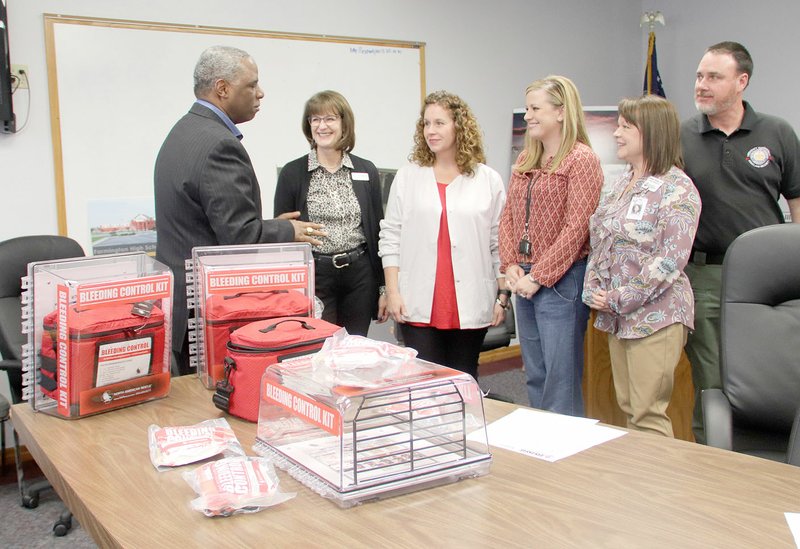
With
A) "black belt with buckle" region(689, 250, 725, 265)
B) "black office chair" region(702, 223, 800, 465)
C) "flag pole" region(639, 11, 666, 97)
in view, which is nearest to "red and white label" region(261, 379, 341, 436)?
"black office chair" region(702, 223, 800, 465)

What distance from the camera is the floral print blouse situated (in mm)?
2371

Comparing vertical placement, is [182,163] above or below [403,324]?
above

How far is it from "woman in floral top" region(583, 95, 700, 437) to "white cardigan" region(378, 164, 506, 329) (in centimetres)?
44

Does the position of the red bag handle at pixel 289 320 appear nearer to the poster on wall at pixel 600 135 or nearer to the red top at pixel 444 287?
the red top at pixel 444 287

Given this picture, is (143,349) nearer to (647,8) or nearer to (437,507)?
(437,507)

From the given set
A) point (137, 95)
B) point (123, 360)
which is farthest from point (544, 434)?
point (137, 95)

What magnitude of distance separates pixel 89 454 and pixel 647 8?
5.45 metres

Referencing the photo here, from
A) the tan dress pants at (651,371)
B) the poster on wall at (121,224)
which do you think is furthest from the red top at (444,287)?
the poster on wall at (121,224)

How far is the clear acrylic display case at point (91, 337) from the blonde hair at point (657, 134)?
1627 millimetres

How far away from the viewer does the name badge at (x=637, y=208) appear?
95.0 inches

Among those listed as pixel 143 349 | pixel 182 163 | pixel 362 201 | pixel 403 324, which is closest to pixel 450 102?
pixel 362 201

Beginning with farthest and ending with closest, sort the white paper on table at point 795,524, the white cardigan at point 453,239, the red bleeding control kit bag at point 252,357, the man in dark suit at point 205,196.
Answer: the white cardigan at point 453,239 → the man in dark suit at point 205,196 → the red bleeding control kit bag at point 252,357 → the white paper on table at point 795,524

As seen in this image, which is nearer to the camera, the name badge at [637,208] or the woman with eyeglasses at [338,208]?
the name badge at [637,208]

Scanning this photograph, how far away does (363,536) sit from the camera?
1062 millimetres
